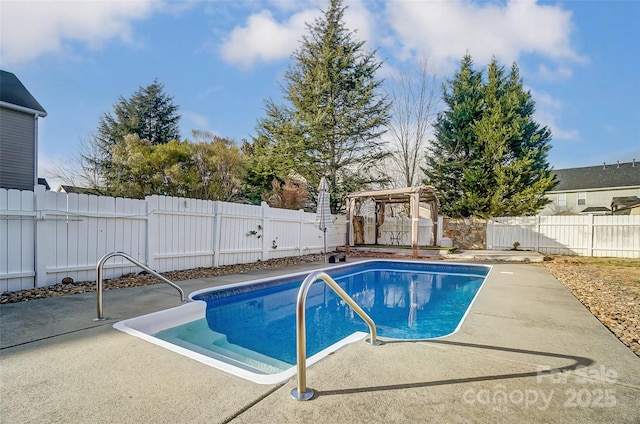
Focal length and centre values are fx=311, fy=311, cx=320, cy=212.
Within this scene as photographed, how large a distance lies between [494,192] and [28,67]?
2058 centimetres

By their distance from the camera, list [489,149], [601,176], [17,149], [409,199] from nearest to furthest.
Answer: [17,149] → [409,199] → [489,149] → [601,176]

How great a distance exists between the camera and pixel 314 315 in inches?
211

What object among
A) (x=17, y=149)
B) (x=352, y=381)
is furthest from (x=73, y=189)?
(x=352, y=381)

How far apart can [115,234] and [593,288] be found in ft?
30.3

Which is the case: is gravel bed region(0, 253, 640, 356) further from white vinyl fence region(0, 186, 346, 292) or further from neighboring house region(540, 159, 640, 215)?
neighboring house region(540, 159, 640, 215)

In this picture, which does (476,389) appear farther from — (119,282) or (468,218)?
(468,218)

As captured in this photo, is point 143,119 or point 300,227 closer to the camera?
point 300,227

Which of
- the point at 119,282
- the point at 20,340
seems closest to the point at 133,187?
the point at 119,282

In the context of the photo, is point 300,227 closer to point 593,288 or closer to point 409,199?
point 409,199

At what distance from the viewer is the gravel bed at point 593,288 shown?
3.77m

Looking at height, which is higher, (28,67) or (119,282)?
(28,67)

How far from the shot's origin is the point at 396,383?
2162mm

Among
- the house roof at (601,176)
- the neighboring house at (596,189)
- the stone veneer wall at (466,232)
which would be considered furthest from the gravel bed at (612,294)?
the house roof at (601,176)

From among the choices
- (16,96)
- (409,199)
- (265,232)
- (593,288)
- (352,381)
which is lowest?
(593,288)
